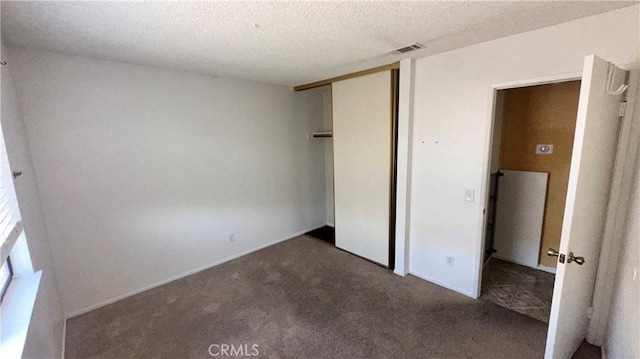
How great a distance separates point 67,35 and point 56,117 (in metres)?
0.75

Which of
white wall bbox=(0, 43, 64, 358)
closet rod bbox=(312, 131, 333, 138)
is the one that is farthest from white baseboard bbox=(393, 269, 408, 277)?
white wall bbox=(0, 43, 64, 358)

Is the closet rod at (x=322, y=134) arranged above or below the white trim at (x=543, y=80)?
below

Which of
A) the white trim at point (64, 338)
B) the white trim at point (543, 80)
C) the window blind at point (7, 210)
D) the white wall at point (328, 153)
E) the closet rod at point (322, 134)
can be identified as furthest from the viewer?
the white wall at point (328, 153)

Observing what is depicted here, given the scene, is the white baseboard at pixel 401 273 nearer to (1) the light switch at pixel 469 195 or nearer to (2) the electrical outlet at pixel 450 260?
(2) the electrical outlet at pixel 450 260

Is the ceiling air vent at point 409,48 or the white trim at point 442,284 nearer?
the ceiling air vent at point 409,48

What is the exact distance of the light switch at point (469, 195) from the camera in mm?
2435

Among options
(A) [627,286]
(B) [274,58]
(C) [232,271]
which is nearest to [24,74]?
(B) [274,58]

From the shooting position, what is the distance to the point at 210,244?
130 inches

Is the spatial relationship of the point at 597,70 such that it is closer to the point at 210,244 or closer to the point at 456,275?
the point at 456,275

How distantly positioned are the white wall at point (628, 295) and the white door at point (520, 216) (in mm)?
1301

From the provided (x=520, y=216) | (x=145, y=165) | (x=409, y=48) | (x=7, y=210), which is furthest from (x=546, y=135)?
(x=7, y=210)

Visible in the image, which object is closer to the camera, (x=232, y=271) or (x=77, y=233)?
(x=77, y=233)

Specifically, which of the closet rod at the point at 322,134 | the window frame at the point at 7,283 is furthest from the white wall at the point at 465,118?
the window frame at the point at 7,283

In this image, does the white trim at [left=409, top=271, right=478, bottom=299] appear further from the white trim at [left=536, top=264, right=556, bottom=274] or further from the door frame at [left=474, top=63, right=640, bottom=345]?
the white trim at [left=536, top=264, right=556, bottom=274]
